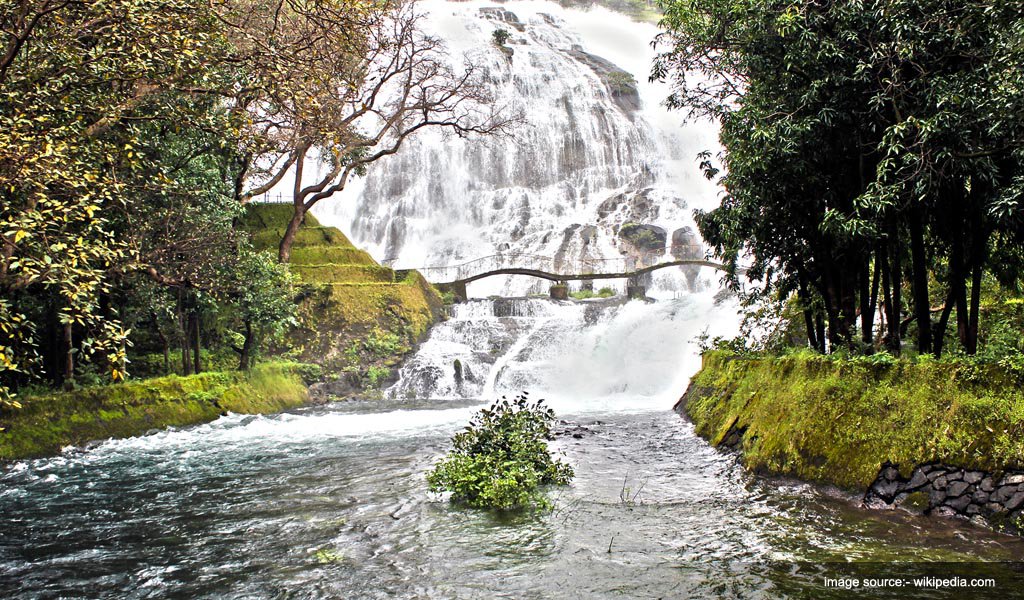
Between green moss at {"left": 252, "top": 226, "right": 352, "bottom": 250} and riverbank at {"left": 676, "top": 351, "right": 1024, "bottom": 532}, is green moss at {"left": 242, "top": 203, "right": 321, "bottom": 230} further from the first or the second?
riverbank at {"left": 676, "top": 351, "right": 1024, "bottom": 532}

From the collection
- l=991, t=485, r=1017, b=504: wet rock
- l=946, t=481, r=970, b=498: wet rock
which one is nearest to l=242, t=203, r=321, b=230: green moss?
l=946, t=481, r=970, b=498: wet rock

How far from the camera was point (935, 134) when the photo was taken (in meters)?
7.19

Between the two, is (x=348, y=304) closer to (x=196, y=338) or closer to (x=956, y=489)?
(x=196, y=338)

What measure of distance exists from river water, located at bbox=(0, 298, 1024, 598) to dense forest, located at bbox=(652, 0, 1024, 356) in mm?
2651

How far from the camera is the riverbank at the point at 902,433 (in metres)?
6.01

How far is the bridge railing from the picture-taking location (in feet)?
125

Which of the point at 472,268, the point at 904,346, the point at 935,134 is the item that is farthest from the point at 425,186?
the point at 935,134

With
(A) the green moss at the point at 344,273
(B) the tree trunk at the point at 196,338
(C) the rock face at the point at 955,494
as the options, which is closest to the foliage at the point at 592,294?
(A) the green moss at the point at 344,273

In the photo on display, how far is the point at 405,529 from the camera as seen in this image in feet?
22.5

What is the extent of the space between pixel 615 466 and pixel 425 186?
38086 mm

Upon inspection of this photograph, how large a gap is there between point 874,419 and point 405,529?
16.4 ft

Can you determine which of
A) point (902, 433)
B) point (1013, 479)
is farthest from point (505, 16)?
point (1013, 479)

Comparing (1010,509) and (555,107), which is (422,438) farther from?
(555,107)

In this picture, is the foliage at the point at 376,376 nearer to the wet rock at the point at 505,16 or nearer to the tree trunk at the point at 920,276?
the tree trunk at the point at 920,276
